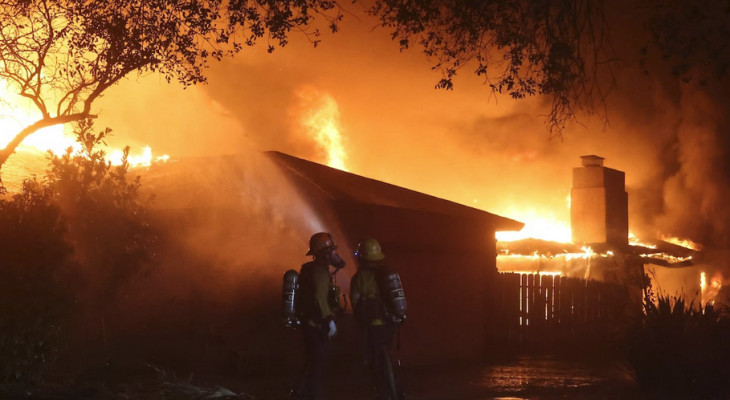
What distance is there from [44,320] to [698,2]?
842cm

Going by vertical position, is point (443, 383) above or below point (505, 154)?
below

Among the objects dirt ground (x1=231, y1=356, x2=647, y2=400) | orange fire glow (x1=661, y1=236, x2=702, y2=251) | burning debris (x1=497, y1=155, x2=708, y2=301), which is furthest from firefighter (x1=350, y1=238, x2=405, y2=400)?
orange fire glow (x1=661, y1=236, x2=702, y2=251)

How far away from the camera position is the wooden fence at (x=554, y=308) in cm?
2045

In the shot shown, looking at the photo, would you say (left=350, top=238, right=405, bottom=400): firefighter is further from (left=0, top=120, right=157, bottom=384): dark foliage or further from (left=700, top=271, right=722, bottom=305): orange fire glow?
(left=700, top=271, right=722, bottom=305): orange fire glow

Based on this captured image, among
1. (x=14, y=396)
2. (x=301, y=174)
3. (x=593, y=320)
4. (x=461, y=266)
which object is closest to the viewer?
(x=14, y=396)

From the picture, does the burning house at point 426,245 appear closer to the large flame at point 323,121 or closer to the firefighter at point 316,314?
the firefighter at point 316,314

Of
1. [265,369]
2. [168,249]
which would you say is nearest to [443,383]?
[265,369]

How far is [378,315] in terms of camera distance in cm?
1055

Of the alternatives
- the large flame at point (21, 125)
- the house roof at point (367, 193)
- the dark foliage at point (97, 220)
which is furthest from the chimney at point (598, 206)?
the dark foliage at point (97, 220)

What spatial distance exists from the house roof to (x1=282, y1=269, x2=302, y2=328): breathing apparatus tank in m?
5.16

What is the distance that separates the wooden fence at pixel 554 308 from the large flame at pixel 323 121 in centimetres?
2298

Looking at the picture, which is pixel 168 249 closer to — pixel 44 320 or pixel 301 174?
pixel 301 174

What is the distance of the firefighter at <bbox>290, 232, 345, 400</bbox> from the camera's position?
33.3 feet

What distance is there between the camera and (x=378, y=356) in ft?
34.6
